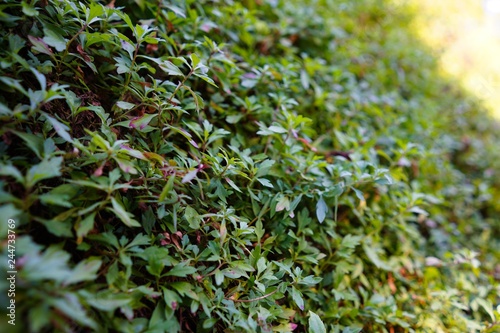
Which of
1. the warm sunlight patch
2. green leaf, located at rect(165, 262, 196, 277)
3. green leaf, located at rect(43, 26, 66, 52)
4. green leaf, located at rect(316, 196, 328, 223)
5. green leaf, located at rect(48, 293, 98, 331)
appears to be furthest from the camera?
the warm sunlight patch

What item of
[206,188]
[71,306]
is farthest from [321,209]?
[71,306]

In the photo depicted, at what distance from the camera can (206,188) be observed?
60.2 inches

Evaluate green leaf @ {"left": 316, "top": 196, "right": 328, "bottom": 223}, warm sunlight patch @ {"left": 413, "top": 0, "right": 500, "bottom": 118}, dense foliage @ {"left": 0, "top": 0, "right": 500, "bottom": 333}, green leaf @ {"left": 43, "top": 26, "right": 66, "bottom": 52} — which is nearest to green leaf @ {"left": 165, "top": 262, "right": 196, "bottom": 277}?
dense foliage @ {"left": 0, "top": 0, "right": 500, "bottom": 333}

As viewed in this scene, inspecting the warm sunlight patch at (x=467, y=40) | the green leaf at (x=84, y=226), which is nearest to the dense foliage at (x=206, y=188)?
the green leaf at (x=84, y=226)

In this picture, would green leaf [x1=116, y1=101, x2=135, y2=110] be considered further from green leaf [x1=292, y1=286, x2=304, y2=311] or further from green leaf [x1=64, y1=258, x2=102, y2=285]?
green leaf [x1=292, y1=286, x2=304, y2=311]

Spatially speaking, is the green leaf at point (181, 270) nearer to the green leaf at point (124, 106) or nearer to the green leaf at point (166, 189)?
the green leaf at point (166, 189)

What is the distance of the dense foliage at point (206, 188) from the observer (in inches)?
45.9

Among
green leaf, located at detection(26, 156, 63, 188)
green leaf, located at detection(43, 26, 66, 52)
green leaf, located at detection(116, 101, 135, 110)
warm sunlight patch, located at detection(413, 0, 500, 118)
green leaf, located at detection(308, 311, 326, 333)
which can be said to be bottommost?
green leaf, located at detection(308, 311, 326, 333)

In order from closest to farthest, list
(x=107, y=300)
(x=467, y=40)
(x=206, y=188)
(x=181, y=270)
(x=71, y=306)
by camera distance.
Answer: (x=71, y=306), (x=107, y=300), (x=181, y=270), (x=206, y=188), (x=467, y=40)

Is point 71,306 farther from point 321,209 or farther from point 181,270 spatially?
point 321,209

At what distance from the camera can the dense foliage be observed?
117 centimetres

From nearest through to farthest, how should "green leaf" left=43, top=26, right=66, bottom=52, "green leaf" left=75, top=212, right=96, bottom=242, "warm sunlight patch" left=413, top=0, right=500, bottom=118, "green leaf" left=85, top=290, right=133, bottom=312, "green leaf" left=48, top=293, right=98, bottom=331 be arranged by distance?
"green leaf" left=48, top=293, right=98, bottom=331 < "green leaf" left=85, top=290, right=133, bottom=312 < "green leaf" left=75, top=212, right=96, bottom=242 < "green leaf" left=43, top=26, right=66, bottom=52 < "warm sunlight patch" left=413, top=0, right=500, bottom=118

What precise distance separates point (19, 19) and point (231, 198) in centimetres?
115

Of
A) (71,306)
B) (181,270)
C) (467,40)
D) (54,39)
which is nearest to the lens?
(71,306)
